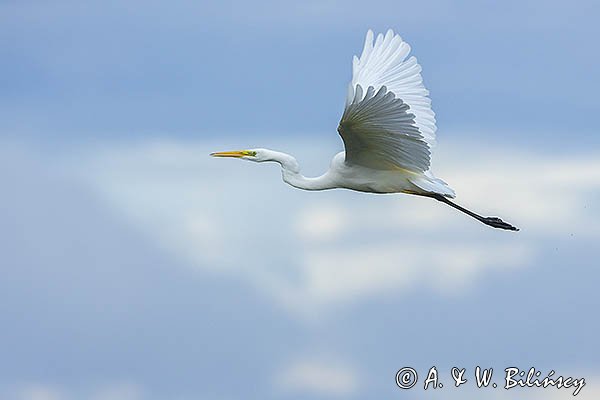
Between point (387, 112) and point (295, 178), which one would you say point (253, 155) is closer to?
point (295, 178)

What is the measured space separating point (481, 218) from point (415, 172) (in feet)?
5.99

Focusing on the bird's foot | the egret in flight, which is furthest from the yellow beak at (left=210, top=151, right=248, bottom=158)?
the bird's foot

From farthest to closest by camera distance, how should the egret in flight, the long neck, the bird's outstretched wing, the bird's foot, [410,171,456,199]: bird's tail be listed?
the bird's foot < the long neck < [410,171,456,199]: bird's tail < the egret in flight < the bird's outstretched wing

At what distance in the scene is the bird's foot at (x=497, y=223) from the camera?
1614cm

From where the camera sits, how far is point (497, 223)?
53.0 ft

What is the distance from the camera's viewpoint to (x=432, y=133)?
593 inches

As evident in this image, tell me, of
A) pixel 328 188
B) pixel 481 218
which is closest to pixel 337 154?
pixel 328 188

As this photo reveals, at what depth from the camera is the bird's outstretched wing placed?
1285 centimetres

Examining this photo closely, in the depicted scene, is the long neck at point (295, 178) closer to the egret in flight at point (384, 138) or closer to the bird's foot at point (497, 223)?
the egret in flight at point (384, 138)

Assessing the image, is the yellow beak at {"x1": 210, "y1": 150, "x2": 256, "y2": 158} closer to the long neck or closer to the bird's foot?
the long neck

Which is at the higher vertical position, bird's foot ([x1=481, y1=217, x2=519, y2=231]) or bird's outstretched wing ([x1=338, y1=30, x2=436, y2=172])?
bird's outstretched wing ([x1=338, y1=30, x2=436, y2=172])

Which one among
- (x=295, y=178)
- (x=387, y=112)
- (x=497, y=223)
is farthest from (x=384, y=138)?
(x=497, y=223)

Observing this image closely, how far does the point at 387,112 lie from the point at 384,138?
72 centimetres

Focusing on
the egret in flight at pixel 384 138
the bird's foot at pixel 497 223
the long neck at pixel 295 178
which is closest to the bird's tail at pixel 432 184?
the egret in flight at pixel 384 138
